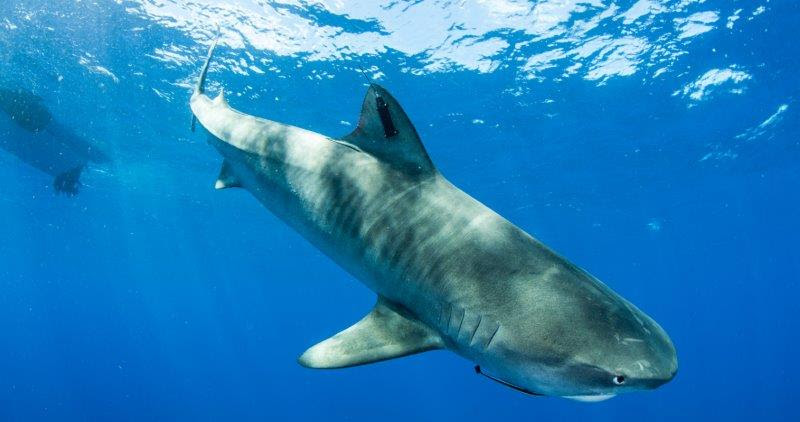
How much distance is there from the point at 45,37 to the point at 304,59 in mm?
7562

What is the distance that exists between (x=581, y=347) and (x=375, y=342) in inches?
46.4

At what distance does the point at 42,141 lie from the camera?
21766 millimetres

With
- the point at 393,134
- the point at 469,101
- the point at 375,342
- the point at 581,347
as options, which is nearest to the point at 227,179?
the point at 393,134

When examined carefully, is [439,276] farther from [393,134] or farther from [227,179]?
[227,179]

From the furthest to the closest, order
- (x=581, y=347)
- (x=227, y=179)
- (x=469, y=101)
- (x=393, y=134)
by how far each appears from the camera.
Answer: (x=469, y=101) < (x=227, y=179) < (x=393, y=134) < (x=581, y=347)

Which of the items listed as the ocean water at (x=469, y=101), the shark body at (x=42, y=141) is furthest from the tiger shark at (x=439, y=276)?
the shark body at (x=42, y=141)

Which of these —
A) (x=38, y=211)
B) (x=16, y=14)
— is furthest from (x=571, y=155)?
(x=38, y=211)

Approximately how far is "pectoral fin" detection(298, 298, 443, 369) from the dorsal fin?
1.05 m

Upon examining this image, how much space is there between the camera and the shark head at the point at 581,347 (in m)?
2.12

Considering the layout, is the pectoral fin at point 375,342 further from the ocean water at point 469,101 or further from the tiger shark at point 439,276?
the ocean water at point 469,101

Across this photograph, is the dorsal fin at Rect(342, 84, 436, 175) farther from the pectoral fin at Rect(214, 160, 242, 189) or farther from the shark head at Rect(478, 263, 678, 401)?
the pectoral fin at Rect(214, 160, 242, 189)

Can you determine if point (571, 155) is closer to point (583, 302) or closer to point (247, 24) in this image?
point (247, 24)

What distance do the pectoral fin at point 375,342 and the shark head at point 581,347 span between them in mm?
483

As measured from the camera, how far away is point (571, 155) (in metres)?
23.9
